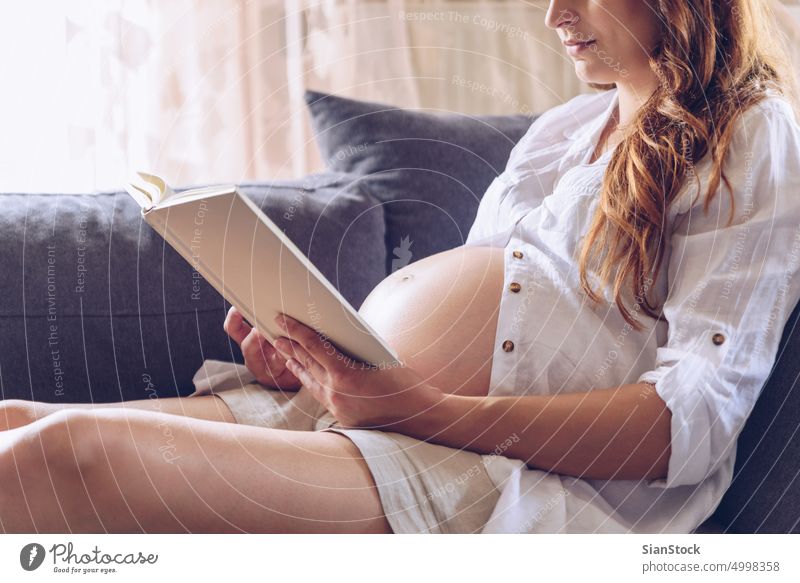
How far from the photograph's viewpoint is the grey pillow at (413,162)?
1037 mm

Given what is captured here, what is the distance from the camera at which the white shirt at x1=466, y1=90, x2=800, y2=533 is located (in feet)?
2.18

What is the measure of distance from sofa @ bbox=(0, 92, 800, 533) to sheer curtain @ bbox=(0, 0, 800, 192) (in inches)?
20.3

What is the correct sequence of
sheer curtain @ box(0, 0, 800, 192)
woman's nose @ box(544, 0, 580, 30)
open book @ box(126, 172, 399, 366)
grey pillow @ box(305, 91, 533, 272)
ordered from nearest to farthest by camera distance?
open book @ box(126, 172, 399, 366), woman's nose @ box(544, 0, 580, 30), grey pillow @ box(305, 91, 533, 272), sheer curtain @ box(0, 0, 800, 192)

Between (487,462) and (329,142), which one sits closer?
(487,462)

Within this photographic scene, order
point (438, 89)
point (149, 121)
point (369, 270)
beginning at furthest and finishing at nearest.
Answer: point (438, 89) → point (149, 121) → point (369, 270)

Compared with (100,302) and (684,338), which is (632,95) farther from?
(100,302)

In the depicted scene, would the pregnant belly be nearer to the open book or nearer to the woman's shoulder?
the open book

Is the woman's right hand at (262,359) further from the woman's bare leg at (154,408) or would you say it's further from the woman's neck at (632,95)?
the woman's neck at (632,95)

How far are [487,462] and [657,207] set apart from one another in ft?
0.85

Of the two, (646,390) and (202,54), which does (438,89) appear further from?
(646,390)

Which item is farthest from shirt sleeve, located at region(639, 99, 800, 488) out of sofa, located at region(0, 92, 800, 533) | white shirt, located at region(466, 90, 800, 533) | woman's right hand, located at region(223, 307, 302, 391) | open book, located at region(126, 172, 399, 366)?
woman's right hand, located at region(223, 307, 302, 391)
